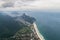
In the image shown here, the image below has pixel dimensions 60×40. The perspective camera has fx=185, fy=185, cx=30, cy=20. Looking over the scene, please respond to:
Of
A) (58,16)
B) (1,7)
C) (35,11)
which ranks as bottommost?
(58,16)

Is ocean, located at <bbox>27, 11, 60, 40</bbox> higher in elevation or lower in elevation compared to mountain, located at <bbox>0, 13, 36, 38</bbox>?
lower

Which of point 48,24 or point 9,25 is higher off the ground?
point 9,25

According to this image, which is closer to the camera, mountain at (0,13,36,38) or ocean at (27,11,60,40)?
mountain at (0,13,36,38)

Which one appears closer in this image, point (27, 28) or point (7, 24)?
point (27, 28)

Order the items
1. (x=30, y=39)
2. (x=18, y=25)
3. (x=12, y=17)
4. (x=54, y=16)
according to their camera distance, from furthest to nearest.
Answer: (x=54, y=16) → (x=12, y=17) → (x=18, y=25) → (x=30, y=39)

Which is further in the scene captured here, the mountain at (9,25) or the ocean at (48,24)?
the ocean at (48,24)

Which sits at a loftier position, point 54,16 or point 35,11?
point 35,11

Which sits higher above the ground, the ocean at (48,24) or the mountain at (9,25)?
the mountain at (9,25)

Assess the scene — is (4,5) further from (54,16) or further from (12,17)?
(54,16)

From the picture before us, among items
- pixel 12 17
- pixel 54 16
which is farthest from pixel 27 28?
pixel 54 16

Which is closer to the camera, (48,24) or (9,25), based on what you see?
(9,25)

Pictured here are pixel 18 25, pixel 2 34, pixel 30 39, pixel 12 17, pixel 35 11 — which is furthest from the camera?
pixel 35 11
